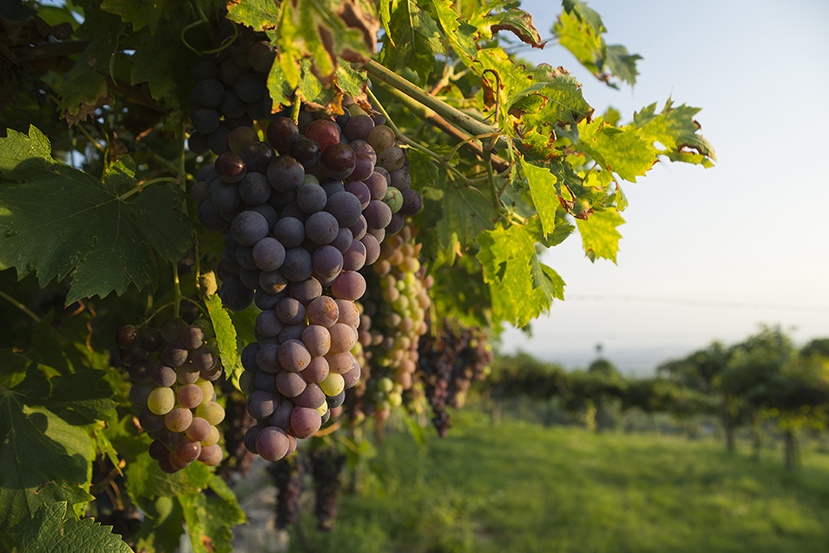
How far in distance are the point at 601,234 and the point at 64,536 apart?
42.3 inches

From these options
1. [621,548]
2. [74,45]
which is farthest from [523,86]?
[621,548]

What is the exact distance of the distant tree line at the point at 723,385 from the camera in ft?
35.4

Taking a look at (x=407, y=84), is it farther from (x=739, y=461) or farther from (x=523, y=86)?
(x=739, y=461)

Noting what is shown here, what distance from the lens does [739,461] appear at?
37.0 feet

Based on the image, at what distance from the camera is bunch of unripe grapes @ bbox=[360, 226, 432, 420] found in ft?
3.88

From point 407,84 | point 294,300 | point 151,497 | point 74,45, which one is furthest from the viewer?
point 151,497

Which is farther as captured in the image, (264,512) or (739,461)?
(739,461)

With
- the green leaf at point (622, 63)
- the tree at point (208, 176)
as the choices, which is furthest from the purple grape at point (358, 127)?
the green leaf at point (622, 63)

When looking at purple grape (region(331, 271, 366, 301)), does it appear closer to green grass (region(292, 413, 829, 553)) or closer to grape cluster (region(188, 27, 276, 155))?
grape cluster (region(188, 27, 276, 155))

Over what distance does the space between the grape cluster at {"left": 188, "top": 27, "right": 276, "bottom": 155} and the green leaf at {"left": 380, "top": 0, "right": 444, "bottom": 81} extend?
0.23 meters

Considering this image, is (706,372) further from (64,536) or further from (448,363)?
(64,536)

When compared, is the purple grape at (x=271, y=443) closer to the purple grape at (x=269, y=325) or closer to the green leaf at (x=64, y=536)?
the purple grape at (x=269, y=325)

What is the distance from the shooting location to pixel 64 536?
71 centimetres

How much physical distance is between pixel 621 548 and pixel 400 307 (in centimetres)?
667
